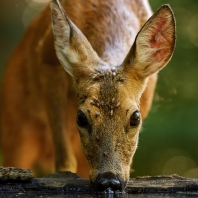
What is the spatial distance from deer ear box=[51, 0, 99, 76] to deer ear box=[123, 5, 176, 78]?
1.35ft

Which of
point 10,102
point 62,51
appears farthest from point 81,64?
point 10,102

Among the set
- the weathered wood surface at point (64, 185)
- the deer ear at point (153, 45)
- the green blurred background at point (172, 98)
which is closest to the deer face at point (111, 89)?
the deer ear at point (153, 45)

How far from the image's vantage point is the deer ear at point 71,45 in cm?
839

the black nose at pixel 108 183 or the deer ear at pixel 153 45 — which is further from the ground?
the deer ear at pixel 153 45

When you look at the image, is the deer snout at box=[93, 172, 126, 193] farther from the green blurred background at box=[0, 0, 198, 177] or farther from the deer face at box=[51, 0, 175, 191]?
the green blurred background at box=[0, 0, 198, 177]

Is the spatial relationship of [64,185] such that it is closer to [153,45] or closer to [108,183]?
[108,183]

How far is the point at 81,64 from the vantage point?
27.7 ft

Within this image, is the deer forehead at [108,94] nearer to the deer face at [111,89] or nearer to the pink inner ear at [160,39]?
the deer face at [111,89]

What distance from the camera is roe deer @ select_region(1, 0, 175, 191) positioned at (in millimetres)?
7562

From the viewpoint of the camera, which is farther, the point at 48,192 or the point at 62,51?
the point at 62,51

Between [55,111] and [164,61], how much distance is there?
2.11 meters

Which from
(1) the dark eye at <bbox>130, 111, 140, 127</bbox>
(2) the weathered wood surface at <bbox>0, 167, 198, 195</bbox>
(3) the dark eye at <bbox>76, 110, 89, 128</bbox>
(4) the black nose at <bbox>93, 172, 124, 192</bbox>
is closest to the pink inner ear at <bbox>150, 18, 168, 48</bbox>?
(1) the dark eye at <bbox>130, 111, 140, 127</bbox>

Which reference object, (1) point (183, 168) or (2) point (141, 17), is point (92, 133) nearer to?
(2) point (141, 17)

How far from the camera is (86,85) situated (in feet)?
26.6
